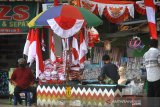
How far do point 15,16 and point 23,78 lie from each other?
434cm

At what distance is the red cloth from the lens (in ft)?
44.0

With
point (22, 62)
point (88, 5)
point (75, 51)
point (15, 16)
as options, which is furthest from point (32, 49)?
point (15, 16)

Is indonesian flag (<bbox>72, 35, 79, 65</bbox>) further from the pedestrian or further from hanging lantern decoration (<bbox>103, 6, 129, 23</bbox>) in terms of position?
hanging lantern decoration (<bbox>103, 6, 129, 23</bbox>)

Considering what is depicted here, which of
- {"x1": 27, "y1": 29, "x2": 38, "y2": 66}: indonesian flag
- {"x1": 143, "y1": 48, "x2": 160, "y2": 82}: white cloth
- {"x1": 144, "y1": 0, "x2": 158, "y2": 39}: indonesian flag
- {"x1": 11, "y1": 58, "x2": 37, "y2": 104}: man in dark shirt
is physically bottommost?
{"x1": 11, "y1": 58, "x2": 37, "y2": 104}: man in dark shirt

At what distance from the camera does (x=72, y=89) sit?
11156 millimetres

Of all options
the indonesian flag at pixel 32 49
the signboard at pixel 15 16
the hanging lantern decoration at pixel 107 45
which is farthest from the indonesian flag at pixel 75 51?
the signboard at pixel 15 16

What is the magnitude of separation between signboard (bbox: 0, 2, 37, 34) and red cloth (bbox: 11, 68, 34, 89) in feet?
12.1

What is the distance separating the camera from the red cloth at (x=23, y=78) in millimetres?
13406

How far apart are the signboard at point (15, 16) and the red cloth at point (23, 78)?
12.1 feet

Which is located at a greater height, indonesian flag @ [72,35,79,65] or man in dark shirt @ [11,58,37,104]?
indonesian flag @ [72,35,79,65]

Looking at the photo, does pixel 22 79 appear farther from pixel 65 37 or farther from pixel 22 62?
pixel 65 37

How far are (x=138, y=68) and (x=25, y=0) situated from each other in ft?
17.1

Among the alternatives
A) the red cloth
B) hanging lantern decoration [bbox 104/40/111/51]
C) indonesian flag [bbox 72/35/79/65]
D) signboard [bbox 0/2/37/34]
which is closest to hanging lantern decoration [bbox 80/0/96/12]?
indonesian flag [bbox 72/35/79/65]

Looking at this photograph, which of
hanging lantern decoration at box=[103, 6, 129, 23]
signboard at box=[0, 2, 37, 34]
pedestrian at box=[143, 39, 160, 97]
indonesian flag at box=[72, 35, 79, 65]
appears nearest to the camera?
pedestrian at box=[143, 39, 160, 97]
